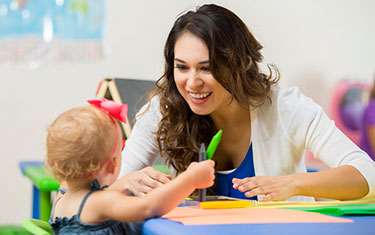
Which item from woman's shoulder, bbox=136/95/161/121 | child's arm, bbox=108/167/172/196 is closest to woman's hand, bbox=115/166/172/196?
child's arm, bbox=108/167/172/196

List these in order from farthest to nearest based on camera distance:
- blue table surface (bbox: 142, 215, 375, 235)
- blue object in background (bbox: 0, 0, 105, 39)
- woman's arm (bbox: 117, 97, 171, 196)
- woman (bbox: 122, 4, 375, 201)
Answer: blue object in background (bbox: 0, 0, 105, 39), woman's arm (bbox: 117, 97, 171, 196), woman (bbox: 122, 4, 375, 201), blue table surface (bbox: 142, 215, 375, 235)

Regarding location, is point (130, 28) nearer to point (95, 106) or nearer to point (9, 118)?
point (9, 118)

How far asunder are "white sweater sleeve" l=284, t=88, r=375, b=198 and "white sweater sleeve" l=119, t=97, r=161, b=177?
43 centimetres

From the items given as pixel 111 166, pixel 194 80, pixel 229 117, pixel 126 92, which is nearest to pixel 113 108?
pixel 111 166

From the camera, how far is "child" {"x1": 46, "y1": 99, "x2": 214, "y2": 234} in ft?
2.73

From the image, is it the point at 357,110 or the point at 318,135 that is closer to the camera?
the point at 318,135

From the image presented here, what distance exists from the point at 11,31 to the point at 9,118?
1.81 ft

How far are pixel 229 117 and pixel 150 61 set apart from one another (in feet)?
6.22

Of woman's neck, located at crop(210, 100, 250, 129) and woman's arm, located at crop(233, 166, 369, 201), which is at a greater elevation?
woman's neck, located at crop(210, 100, 250, 129)

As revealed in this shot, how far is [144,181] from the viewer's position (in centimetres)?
113

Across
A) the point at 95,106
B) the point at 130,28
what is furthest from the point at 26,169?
the point at 130,28

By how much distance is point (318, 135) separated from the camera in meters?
1.39

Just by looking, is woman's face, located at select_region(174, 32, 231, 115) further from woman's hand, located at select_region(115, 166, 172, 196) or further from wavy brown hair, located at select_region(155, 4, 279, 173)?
woman's hand, located at select_region(115, 166, 172, 196)

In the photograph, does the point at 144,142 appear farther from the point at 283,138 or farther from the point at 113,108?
the point at 113,108
